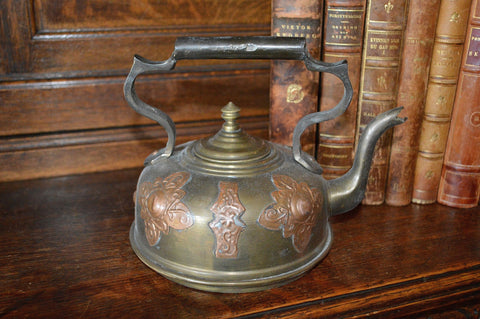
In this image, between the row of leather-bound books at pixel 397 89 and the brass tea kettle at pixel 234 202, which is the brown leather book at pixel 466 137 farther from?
the brass tea kettle at pixel 234 202

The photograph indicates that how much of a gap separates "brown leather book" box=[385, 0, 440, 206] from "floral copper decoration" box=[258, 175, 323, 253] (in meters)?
0.27

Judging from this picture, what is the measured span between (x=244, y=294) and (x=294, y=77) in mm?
397

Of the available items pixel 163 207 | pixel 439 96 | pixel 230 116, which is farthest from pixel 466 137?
pixel 163 207

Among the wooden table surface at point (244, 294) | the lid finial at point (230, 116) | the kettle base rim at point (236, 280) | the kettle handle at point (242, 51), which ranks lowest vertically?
the wooden table surface at point (244, 294)

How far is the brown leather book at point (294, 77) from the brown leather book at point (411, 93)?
0.15 metres

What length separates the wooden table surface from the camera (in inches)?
25.3

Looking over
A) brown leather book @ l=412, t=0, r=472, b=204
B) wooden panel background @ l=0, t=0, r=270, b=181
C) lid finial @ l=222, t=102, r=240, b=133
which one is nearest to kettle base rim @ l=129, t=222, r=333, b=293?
lid finial @ l=222, t=102, r=240, b=133

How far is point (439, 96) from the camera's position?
0.86 meters

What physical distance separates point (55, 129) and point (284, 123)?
51cm

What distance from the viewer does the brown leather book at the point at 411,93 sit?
81cm

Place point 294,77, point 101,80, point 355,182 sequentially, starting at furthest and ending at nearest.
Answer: point 101,80, point 294,77, point 355,182

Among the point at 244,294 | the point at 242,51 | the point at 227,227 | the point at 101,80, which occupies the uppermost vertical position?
the point at 242,51

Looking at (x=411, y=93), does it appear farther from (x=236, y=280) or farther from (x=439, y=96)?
(x=236, y=280)

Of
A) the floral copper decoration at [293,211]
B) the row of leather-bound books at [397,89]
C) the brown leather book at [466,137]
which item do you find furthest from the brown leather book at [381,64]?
the floral copper decoration at [293,211]
